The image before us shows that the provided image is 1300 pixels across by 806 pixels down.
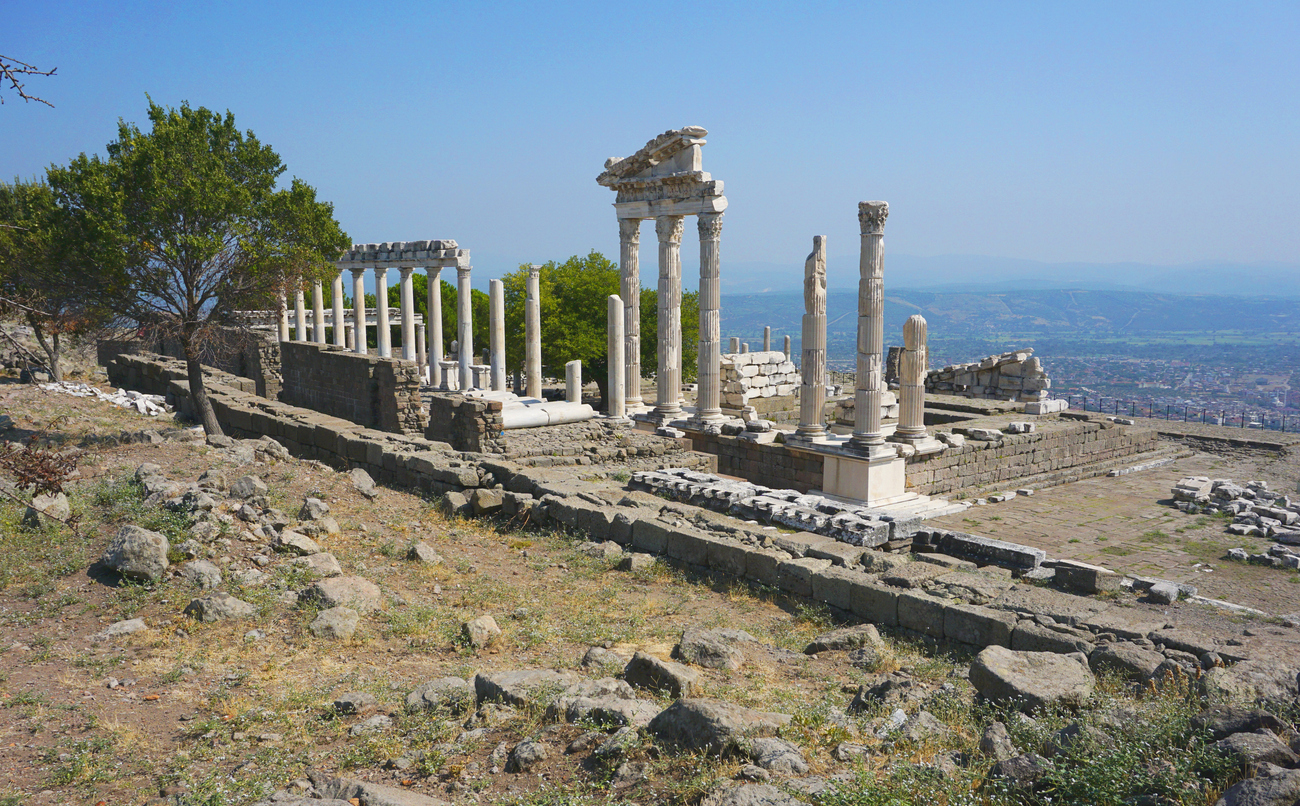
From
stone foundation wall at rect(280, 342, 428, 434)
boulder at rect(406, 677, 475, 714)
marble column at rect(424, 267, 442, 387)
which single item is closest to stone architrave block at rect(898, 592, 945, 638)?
boulder at rect(406, 677, 475, 714)

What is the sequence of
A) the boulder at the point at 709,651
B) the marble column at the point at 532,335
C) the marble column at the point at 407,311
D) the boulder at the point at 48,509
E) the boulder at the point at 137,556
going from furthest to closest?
the marble column at the point at 407,311
the marble column at the point at 532,335
the boulder at the point at 48,509
the boulder at the point at 137,556
the boulder at the point at 709,651

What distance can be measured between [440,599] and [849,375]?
40.4 m

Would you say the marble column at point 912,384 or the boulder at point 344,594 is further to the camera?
the marble column at point 912,384

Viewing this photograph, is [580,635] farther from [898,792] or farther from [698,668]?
[898,792]

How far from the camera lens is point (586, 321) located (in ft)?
135

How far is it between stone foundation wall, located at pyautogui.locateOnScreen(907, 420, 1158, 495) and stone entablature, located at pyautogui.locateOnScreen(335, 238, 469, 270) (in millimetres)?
18222

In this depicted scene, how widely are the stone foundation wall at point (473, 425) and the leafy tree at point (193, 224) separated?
18.9ft

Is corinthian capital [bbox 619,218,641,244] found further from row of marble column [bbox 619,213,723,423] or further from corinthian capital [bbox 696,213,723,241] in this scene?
corinthian capital [bbox 696,213,723,241]

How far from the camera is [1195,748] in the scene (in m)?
5.30

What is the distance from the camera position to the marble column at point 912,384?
2025 centimetres

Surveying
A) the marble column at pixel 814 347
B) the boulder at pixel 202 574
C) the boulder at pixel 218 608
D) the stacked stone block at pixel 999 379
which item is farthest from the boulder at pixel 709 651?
the stacked stone block at pixel 999 379

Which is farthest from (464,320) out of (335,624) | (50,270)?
(335,624)

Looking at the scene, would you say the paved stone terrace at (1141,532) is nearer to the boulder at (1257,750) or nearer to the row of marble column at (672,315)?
the row of marble column at (672,315)

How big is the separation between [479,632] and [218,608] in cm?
252
